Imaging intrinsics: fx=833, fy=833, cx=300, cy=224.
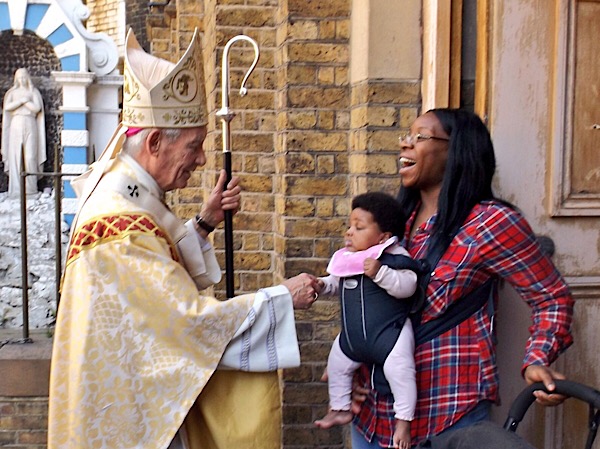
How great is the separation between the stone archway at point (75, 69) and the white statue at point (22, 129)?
400 millimetres

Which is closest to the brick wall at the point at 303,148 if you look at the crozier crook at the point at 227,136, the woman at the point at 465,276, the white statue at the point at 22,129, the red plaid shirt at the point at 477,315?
the crozier crook at the point at 227,136

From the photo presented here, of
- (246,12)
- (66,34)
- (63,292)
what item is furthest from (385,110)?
(66,34)

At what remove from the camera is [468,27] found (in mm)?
3566

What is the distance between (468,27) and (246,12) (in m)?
1.28

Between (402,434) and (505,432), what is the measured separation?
22.4 inches

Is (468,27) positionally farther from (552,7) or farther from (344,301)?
(344,301)

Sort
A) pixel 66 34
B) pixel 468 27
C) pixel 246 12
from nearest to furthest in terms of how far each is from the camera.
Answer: pixel 468 27 → pixel 246 12 → pixel 66 34

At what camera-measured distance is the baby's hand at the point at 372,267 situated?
2553 mm

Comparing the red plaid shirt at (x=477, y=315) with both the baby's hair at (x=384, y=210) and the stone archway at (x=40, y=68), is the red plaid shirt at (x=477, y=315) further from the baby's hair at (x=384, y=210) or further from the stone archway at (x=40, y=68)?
the stone archway at (x=40, y=68)

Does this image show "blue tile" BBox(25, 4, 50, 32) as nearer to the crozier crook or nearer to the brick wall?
the brick wall

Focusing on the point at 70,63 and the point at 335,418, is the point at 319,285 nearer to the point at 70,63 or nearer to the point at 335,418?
the point at 335,418

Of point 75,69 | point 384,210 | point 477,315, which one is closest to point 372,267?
point 384,210

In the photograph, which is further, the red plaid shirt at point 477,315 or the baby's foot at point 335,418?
the baby's foot at point 335,418

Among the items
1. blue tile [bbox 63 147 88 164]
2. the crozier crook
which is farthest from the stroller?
blue tile [bbox 63 147 88 164]
